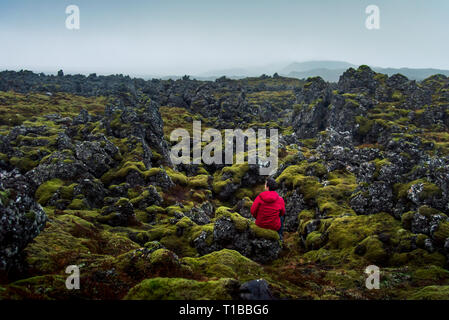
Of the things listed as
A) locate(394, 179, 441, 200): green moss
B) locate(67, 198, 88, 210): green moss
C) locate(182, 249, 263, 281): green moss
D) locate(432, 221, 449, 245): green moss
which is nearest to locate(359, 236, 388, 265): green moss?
locate(432, 221, 449, 245): green moss

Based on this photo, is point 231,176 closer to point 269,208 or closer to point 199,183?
point 199,183

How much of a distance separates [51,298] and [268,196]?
12645 mm

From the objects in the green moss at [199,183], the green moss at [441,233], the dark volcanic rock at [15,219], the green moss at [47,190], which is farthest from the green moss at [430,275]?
the green moss at [199,183]

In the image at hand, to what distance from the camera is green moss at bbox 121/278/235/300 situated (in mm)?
10109

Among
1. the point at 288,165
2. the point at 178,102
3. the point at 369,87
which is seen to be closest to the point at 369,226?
the point at 288,165

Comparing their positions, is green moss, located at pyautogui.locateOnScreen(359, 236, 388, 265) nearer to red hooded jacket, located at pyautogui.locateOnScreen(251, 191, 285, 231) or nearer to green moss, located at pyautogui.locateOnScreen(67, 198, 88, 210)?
red hooded jacket, located at pyautogui.locateOnScreen(251, 191, 285, 231)

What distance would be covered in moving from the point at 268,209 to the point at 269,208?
0.19 meters

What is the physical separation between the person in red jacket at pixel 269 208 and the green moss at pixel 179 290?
907 cm

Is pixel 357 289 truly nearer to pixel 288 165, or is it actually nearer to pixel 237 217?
pixel 237 217

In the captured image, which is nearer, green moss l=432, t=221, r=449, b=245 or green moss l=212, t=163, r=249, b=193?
green moss l=432, t=221, r=449, b=245

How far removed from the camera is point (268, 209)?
20.1 m

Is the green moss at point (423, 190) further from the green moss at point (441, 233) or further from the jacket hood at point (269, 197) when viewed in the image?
the jacket hood at point (269, 197)

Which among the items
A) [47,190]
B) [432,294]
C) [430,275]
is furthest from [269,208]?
[47,190]
